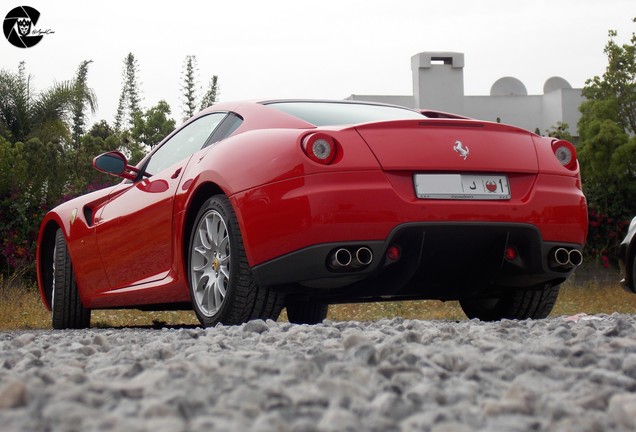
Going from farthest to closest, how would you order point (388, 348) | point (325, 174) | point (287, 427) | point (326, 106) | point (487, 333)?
1. point (326, 106)
2. point (325, 174)
3. point (487, 333)
4. point (388, 348)
5. point (287, 427)

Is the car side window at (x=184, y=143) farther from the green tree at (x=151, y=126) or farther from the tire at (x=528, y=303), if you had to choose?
the green tree at (x=151, y=126)

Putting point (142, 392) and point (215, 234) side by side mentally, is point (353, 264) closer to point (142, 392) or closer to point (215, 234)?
point (215, 234)

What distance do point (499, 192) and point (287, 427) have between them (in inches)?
124

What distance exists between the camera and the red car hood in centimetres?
487

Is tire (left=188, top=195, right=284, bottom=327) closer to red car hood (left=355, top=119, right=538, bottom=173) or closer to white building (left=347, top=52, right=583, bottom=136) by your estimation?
red car hood (left=355, top=119, right=538, bottom=173)

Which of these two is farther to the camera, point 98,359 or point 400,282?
point 400,282

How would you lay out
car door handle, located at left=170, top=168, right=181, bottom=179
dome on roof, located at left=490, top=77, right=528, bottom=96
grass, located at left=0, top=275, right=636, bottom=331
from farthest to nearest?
dome on roof, located at left=490, top=77, right=528, bottom=96 → grass, located at left=0, top=275, right=636, bottom=331 → car door handle, located at left=170, top=168, right=181, bottom=179

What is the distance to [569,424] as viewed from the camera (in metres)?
2.21

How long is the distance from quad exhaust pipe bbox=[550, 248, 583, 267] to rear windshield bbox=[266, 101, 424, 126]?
1.02 meters

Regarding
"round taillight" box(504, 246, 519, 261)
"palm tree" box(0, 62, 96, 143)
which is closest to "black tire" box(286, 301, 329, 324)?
"round taillight" box(504, 246, 519, 261)

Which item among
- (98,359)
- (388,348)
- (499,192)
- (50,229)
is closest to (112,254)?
(50,229)

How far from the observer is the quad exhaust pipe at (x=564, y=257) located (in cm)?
523

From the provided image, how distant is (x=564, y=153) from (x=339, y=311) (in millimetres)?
5799

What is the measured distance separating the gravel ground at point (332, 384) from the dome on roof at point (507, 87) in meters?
29.7
